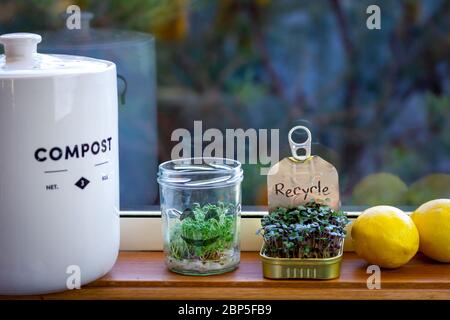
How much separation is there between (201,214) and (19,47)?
0.35 meters

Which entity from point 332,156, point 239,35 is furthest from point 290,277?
point 239,35

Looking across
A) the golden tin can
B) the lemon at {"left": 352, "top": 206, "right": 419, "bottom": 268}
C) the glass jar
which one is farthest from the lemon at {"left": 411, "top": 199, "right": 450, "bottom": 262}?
the glass jar

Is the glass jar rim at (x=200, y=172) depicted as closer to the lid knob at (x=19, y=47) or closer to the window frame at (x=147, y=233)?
the window frame at (x=147, y=233)

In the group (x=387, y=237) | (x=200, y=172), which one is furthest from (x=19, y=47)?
(x=387, y=237)

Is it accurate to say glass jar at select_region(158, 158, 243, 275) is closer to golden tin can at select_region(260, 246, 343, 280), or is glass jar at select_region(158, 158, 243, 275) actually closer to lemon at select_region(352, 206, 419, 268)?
golden tin can at select_region(260, 246, 343, 280)

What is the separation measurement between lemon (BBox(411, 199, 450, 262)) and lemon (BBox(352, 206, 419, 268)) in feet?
0.09

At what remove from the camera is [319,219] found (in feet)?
3.71

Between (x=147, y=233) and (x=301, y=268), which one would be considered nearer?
(x=301, y=268)

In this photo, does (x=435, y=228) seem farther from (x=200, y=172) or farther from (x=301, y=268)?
(x=200, y=172)

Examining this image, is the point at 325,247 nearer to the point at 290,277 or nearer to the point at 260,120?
the point at 290,277

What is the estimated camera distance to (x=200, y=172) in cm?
122

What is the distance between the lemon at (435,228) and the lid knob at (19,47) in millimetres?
616

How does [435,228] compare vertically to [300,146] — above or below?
below

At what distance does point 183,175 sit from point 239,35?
267mm
